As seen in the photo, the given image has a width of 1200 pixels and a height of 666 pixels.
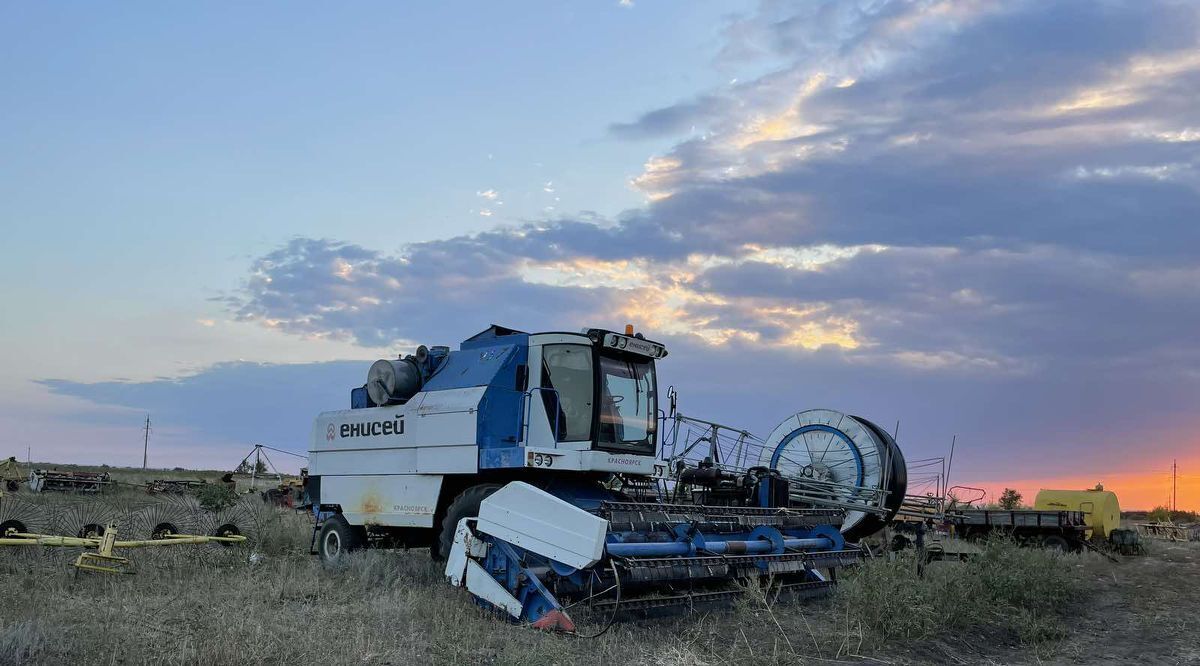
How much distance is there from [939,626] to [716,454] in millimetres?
6418

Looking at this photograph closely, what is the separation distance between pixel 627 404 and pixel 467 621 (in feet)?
15.4

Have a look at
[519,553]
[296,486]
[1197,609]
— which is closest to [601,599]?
[519,553]

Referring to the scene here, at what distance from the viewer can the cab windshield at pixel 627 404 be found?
42.8 feet

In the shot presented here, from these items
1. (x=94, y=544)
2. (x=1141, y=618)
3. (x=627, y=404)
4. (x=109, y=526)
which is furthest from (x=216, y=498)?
(x=1141, y=618)

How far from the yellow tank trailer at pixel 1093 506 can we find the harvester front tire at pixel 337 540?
19184 millimetres

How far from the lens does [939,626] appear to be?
34.9ft

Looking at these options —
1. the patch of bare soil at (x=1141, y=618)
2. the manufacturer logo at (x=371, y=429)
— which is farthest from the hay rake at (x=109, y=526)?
the patch of bare soil at (x=1141, y=618)

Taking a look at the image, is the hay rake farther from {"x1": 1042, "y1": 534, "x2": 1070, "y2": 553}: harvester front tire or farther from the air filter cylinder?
{"x1": 1042, "y1": 534, "x2": 1070, "y2": 553}: harvester front tire

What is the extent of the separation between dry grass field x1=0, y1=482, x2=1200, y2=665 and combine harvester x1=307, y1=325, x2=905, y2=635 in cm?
48

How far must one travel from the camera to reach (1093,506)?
25.5 metres

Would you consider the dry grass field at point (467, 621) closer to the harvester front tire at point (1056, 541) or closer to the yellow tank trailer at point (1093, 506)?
the harvester front tire at point (1056, 541)

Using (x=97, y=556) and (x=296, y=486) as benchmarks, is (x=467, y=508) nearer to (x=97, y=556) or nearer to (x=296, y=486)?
(x=97, y=556)

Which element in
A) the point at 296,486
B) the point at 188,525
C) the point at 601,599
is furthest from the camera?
the point at 296,486

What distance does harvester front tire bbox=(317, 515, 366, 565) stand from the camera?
14945 millimetres
